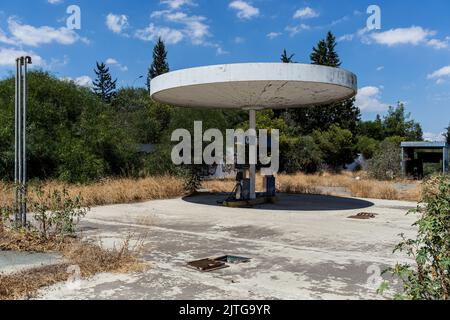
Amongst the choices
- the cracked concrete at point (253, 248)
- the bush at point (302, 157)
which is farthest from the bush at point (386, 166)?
the cracked concrete at point (253, 248)

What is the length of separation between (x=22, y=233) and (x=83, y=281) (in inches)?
121

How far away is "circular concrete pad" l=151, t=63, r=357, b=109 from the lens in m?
11.7

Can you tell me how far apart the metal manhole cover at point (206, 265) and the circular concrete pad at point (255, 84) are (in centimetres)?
620

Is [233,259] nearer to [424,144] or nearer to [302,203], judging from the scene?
[302,203]

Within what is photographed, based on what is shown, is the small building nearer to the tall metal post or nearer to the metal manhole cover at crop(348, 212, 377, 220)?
the metal manhole cover at crop(348, 212, 377, 220)

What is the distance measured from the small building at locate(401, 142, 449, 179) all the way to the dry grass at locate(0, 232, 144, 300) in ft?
85.1

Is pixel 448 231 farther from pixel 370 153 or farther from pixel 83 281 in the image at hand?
A: pixel 370 153

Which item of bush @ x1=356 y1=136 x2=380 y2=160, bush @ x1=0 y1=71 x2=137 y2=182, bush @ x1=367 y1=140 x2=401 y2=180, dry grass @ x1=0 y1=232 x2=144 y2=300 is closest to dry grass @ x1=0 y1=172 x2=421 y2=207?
bush @ x1=0 y1=71 x2=137 y2=182

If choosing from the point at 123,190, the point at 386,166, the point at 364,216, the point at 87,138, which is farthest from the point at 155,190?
the point at 386,166

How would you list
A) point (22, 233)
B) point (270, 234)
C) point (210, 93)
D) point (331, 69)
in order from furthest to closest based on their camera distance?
1. point (210, 93)
2. point (331, 69)
3. point (270, 234)
4. point (22, 233)

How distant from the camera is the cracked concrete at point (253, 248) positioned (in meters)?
5.51

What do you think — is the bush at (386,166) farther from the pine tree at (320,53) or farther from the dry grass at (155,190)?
the pine tree at (320,53)
